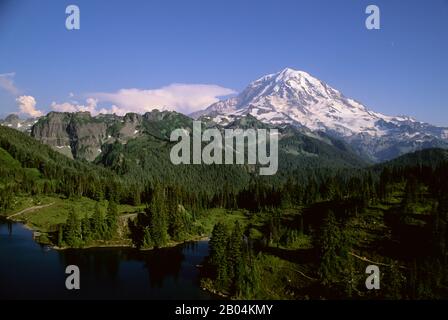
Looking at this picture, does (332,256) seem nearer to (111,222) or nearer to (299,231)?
(299,231)

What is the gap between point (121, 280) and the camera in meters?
88.7

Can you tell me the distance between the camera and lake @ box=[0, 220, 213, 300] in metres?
78.6

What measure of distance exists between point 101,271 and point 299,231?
182 feet

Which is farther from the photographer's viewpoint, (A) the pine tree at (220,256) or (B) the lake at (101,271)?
(A) the pine tree at (220,256)

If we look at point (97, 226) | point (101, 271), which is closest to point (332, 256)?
point (101, 271)

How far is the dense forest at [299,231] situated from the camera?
78.9 metres

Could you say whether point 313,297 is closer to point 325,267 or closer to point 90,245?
point 325,267

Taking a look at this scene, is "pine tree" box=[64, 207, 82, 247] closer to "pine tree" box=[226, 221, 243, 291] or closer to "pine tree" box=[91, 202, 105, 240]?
"pine tree" box=[91, 202, 105, 240]

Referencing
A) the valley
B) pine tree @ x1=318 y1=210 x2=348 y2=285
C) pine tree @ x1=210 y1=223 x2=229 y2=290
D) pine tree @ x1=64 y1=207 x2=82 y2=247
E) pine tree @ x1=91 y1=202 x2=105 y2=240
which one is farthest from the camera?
pine tree @ x1=91 y1=202 x2=105 y2=240

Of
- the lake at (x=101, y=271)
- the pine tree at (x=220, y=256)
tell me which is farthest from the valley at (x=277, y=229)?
the lake at (x=101, y=271)

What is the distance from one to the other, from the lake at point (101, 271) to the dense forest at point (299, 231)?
545 centimetres

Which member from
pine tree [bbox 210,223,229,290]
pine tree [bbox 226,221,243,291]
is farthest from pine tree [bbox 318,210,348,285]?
pine tree [bbox 210,223,229,290]

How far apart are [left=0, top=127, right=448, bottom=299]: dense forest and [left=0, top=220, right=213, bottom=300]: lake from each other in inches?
215

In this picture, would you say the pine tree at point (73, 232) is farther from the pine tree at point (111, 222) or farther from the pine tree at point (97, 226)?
the pine tree at point (111, 222)
